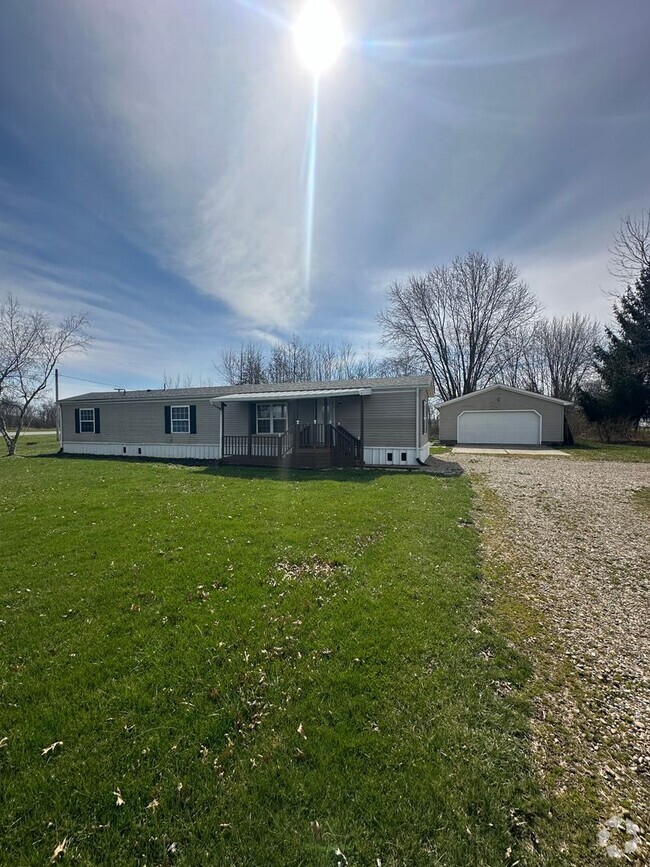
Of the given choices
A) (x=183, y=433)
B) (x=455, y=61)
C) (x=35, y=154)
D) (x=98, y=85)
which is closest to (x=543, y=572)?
(x=455, y=61)

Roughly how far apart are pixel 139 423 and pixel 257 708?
18705 millimetres

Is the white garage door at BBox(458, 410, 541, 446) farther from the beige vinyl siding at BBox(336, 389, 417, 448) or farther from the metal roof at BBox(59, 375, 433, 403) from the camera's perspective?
the beige vinyl siding at BBox(336, 389, 417, 448)

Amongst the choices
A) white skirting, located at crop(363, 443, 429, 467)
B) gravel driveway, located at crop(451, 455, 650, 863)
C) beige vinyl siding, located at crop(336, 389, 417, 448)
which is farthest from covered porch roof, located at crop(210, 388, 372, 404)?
gravel driveway, located at crop(451, 455, 650, 863)

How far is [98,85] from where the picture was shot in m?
8.00

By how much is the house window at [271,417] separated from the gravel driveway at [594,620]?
930cm

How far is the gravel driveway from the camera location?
2.12 metres

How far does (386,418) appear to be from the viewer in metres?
14.3

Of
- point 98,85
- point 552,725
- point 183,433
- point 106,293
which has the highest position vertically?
point 98,85

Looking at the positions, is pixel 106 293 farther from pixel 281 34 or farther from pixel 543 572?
pixel 543 572

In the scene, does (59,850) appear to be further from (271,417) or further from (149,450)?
(149,450)

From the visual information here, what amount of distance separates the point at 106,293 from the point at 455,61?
1503 cm

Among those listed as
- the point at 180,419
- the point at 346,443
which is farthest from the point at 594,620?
the point at 180,419

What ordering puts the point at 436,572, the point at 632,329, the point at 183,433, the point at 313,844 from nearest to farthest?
the point at 313,844
the point at 436,572
the point at 183,433
the point at 632,329

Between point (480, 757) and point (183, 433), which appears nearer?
point (480, 757)
